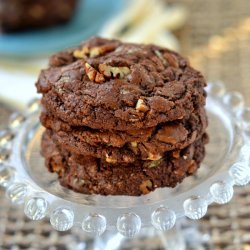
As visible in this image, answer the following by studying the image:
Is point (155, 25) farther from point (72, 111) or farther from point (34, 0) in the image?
point (72, 111)

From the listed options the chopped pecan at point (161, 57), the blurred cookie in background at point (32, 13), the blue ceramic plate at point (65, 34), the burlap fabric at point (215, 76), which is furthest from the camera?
the blurred cookie in background at point (32, 13)

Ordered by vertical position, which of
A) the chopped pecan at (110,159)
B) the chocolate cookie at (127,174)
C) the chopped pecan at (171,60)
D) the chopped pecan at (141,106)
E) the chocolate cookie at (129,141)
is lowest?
the chocolate cookie at (127,174)

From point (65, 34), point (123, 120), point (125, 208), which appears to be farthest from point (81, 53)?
point (65, 34)

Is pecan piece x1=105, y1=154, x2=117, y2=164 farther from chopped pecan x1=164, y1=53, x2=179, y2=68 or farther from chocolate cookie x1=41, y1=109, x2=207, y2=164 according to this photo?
chopped pecan x1=164, y1=53, x2=179, y2=68

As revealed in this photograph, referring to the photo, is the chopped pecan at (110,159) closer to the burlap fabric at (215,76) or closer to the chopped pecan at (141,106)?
the chopped pecan at (141,106)

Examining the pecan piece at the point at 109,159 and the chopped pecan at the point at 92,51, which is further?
the chopped pecan at the point at 92,51

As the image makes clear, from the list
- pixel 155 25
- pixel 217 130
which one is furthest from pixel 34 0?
pixel 217 130

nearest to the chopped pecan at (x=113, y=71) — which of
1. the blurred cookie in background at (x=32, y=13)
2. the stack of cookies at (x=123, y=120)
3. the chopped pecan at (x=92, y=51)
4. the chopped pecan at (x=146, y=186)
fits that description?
the stack of cookies at (x=123, y=120)

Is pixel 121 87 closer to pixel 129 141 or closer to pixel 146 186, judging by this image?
pixel 129 141
